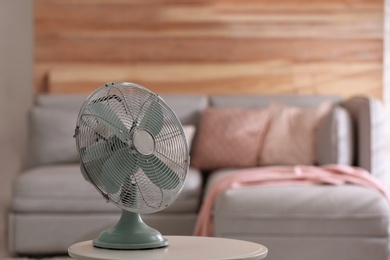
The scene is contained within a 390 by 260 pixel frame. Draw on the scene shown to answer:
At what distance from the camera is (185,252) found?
2391mm

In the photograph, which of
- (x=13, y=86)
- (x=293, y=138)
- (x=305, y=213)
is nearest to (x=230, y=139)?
(x=293, y=138)

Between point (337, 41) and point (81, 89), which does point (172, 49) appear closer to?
point (81, 89)

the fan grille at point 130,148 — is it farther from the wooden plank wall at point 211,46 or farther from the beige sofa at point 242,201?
the wooden plank wall at point 211,46

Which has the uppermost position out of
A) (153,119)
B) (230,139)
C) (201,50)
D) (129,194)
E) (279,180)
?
(201,50)

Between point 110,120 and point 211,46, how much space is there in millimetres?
3234

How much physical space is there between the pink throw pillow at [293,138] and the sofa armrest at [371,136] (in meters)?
0.33

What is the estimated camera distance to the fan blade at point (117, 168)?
2.44 meters

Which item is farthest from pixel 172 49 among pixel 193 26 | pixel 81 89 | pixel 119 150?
pixel 119 150

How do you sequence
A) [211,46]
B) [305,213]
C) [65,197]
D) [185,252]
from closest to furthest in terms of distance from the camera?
[185,252] < [305,213] < [65,197] < [211,46]

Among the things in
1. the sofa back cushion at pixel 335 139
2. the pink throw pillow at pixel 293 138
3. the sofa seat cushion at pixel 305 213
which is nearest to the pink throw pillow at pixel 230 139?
the pink throw pillow at pixel 293 138

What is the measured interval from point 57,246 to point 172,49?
173 centimetres

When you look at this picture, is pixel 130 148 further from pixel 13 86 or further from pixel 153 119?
pixel 13 86

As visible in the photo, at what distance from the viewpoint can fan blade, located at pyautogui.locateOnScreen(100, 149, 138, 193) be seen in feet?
8.00

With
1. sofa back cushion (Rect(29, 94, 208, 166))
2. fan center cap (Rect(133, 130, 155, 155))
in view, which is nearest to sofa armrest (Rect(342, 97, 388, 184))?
sofa back cushion (Rect(29, 94, 208, 166))
